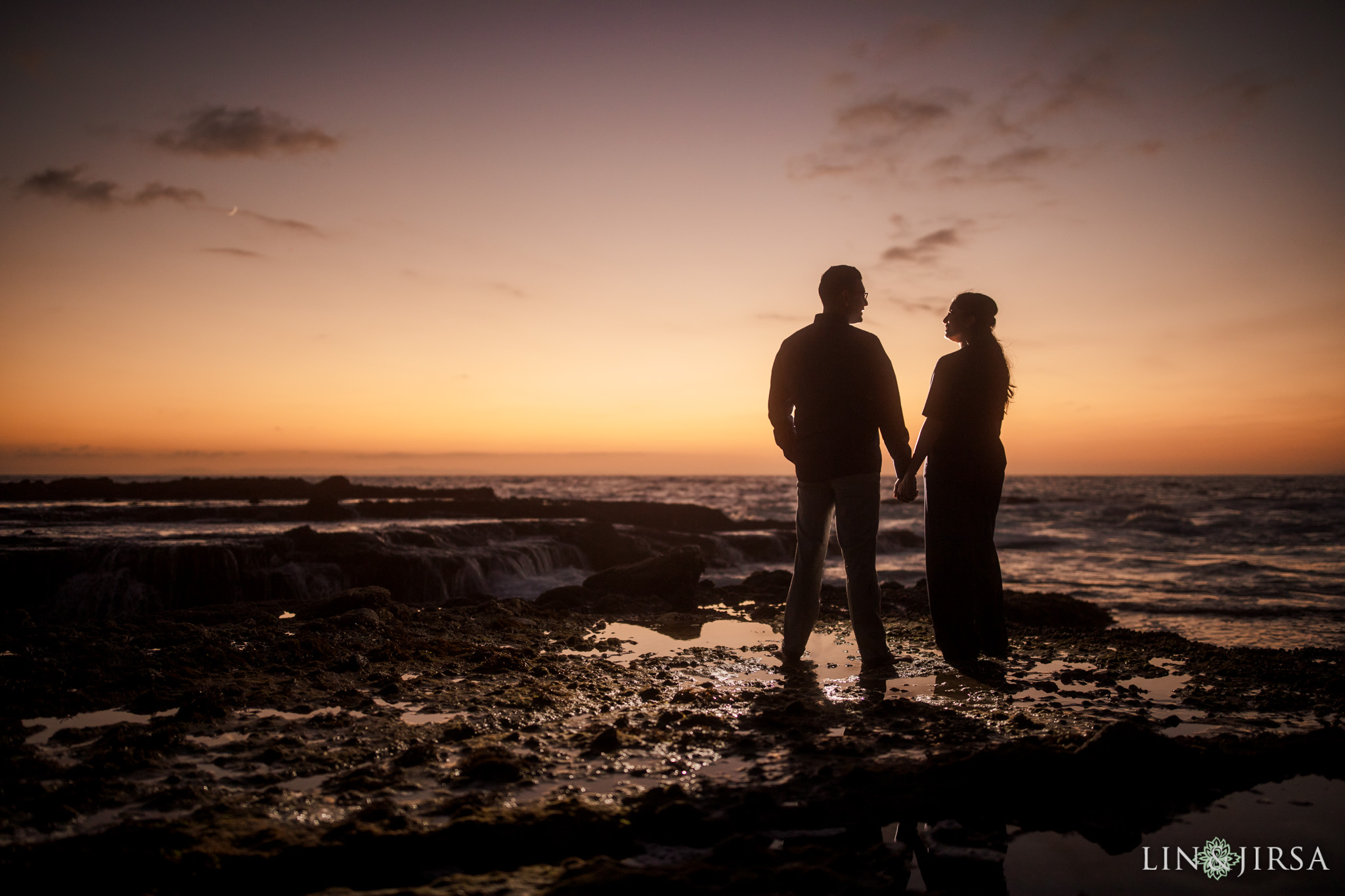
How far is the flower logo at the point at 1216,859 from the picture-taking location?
6.82 feet

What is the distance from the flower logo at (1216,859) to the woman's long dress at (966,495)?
8.12 ft

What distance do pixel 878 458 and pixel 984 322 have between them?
1.24 metres

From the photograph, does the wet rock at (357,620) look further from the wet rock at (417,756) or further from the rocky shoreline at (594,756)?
the wet rock at (417,756)

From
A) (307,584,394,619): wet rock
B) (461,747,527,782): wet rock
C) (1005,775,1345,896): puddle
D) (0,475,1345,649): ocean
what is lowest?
(0,475,1345,649): ocean

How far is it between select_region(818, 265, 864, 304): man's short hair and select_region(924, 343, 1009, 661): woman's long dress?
81cm

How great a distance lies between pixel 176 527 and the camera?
15359 mm

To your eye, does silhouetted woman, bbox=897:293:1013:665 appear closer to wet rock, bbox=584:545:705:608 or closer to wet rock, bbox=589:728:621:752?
wet rock, bbox=589:728:621:752

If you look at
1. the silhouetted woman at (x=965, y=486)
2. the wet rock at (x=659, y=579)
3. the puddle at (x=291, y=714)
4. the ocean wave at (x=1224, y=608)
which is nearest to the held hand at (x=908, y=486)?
the silhouetted woman at (x=965, y=486)

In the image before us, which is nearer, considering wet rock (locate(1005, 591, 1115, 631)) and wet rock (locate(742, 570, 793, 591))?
wet rock (locate(1005, 591, 1115, 631))

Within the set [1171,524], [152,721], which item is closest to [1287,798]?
[152,721]

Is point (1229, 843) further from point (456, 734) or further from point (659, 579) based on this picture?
point (659, 579)

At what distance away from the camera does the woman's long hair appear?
4805mm

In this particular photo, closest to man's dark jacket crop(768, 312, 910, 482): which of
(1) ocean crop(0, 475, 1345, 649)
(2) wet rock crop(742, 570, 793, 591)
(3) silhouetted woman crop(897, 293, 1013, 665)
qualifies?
(3) silhouetted woman crop(897, 293, 1013, 665)

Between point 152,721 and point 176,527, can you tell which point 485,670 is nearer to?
point 152,721
